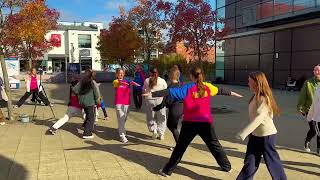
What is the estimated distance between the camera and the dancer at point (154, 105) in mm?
8688

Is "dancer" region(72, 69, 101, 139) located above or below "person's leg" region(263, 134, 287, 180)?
above

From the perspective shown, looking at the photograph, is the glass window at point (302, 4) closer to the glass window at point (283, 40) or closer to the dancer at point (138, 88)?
the glass window at point (283, 40)

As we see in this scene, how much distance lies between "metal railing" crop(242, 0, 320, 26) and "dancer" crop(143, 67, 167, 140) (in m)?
14.5

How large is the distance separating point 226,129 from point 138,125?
224cm

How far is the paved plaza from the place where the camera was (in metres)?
6.36

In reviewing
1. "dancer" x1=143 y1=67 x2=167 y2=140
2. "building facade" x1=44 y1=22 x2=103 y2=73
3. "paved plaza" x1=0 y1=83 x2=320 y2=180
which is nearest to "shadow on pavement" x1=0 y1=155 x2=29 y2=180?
"paved plaza" x1=0 y1=83 x2=320 y2=180

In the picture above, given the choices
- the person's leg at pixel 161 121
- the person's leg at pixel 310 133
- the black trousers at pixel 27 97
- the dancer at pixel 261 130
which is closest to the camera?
the dancer at pixel 261 130

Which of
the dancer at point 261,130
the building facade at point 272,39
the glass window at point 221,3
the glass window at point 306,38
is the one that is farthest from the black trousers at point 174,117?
the glass window at point 221,3

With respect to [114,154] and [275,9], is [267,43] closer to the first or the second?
[275,9]

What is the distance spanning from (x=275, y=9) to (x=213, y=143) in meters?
19.9

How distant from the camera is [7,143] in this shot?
8.64 meters

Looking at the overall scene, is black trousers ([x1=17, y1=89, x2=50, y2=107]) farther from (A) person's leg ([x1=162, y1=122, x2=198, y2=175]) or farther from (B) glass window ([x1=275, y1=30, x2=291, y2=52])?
(B) glass window ([x1=275, y1=30, x2=291, y2=52])

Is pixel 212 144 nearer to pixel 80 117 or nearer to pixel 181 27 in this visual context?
pixel 80 117

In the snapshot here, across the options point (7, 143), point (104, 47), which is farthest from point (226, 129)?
point (104, 47)
